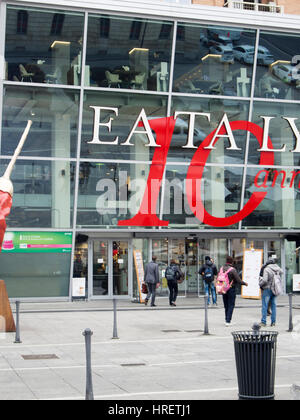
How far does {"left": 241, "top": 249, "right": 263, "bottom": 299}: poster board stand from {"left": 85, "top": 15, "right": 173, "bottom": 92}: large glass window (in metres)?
7.69

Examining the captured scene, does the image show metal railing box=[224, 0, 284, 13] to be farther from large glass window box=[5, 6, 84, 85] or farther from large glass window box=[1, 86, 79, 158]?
large glass window box=[1, 86, 79, 158]

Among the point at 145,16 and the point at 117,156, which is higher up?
the point at 145,16

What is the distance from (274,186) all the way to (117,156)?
7.27 meters

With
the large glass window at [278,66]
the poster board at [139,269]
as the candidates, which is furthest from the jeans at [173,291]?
the large glass window at [278,66]

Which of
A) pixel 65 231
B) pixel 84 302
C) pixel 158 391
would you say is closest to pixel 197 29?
pixel 65 231

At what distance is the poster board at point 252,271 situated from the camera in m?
26.3

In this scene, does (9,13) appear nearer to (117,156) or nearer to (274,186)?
(117,156)

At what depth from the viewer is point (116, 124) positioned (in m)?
27.6

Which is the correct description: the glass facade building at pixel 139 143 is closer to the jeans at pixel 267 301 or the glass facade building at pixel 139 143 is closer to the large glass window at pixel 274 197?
the large glass window at pixel 274 197

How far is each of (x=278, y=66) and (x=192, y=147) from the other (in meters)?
5.49

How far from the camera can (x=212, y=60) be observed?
28781 millimetres

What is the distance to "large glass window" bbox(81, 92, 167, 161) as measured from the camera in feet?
89.2

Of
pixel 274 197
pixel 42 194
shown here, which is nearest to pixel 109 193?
pixel 42 194

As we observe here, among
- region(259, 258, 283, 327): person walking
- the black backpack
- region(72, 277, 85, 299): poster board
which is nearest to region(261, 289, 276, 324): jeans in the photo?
region(259, 258, 283, 327): person walking
